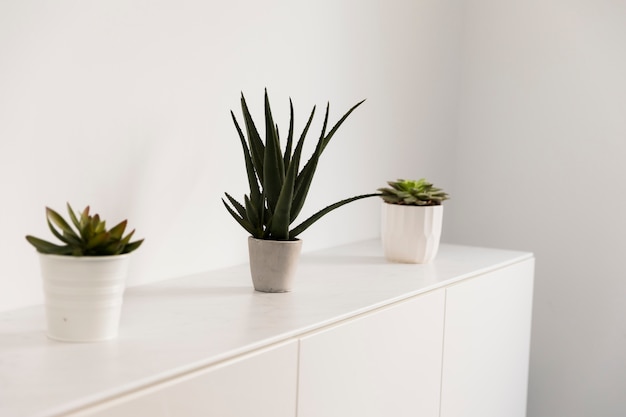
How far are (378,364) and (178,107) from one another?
563 mm

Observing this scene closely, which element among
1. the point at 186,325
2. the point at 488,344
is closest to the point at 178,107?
the point at 186,325

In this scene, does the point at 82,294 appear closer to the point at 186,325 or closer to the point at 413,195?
the point at 186,325

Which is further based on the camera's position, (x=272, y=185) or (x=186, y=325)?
(x=272, y=185)

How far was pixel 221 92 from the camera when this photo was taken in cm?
150

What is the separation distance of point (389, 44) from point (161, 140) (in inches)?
34.1

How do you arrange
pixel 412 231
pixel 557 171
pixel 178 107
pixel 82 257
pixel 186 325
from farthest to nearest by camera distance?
1. pixel 557 171
2. pixel 412 231
3. pixel 178 107
4. pixel 186 325
5. pixel 82 257

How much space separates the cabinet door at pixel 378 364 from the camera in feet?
3.72

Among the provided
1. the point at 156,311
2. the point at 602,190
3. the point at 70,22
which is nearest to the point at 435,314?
the point at 156,311

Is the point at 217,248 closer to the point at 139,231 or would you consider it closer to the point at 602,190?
the point at 139,231

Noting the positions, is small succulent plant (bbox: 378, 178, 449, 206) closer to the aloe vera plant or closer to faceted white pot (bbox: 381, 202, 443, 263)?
faceted white pot (bbox: 381, 202, 443, 263)

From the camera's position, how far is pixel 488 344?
1702mm

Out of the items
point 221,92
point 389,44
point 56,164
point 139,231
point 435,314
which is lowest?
point 435,314

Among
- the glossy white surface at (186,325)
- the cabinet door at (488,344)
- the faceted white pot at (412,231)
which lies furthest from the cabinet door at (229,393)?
the faceted white pot at (412,231)

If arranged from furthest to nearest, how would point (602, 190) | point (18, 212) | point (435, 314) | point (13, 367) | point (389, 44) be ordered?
point (602, 190) < point (389, 44) < point (435, 314) < point (18, 212) < point (13, 367)
